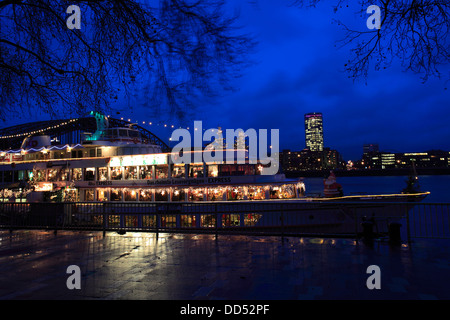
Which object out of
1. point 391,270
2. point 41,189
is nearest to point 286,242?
point 391,270

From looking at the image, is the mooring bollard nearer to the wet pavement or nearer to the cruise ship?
the wet pavement

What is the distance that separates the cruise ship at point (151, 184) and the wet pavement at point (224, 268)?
4.82 m

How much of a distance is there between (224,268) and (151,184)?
48.1ft

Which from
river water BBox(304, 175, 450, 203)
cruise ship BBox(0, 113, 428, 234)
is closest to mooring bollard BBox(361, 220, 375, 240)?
cruise ship BBox(0, 113, 428, 234)

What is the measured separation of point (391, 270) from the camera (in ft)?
20.5

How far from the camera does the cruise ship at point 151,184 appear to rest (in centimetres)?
1653

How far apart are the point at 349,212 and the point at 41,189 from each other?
24403mm

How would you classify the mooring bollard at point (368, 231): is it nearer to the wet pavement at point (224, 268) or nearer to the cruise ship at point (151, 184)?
the wet pavement at point (224, 268)

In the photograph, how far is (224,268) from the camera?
21.5 feet

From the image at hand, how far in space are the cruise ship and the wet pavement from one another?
190 inches

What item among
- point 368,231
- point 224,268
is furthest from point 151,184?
point 368,231

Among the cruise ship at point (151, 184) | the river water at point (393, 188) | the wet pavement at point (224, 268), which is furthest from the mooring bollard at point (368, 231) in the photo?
the river water at point (393, 188)
